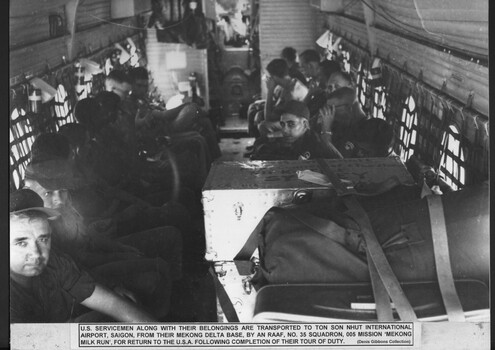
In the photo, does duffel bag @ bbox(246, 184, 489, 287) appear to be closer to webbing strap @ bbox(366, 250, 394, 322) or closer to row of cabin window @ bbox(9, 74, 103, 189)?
webbing strap @ bbox(366, 250, 394, 322)

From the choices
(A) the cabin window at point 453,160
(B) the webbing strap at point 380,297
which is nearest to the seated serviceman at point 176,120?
(B) the webbing strap at point 380,297

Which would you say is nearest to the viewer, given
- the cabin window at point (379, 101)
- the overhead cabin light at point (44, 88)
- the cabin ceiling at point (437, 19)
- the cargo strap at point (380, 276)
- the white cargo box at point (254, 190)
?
the cargo strap at point (380, 276)

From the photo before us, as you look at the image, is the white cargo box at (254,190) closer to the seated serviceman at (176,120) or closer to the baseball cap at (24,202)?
the seated serviceman at (176,120)

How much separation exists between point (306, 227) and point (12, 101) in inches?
65.5

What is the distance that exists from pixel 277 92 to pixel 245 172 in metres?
0.51

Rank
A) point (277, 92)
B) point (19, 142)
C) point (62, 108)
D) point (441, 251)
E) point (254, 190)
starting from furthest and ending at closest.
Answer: point (277, 92) → point (62, 108) → point (19, 142) → point (254, 190) → point (441, 251)

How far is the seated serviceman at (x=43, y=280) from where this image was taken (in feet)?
12.5

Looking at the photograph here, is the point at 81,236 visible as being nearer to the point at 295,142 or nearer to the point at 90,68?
the point at 90,68

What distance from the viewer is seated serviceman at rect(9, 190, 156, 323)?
3805 millimetres

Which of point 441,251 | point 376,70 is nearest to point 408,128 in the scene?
point 376,70

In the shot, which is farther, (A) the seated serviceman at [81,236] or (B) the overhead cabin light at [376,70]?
(B) the overhead cabin light at [376,70]

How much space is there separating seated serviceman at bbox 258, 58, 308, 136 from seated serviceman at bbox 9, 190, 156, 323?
1.21 metres

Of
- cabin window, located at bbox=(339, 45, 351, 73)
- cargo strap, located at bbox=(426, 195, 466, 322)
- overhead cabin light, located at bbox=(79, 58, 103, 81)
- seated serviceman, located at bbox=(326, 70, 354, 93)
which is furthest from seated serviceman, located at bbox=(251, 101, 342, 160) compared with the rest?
overhead cabin light, located at bbox=(79, 58, 103, 81)

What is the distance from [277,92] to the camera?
13.4 feet
